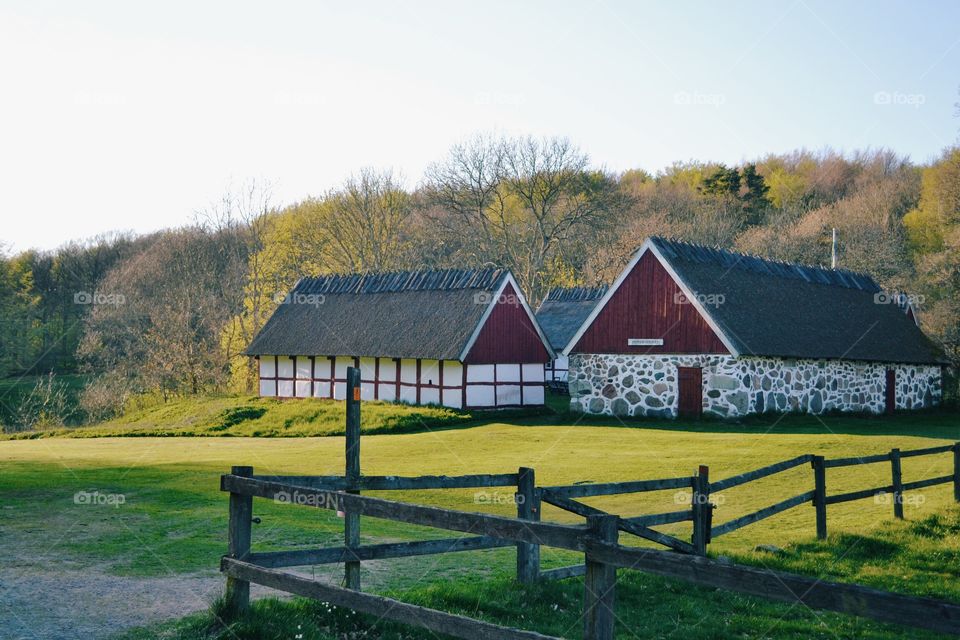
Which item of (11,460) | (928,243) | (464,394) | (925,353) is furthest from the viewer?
(928,243)

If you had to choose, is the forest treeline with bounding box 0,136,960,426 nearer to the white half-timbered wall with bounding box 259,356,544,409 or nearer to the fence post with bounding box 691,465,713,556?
the white half-timbered wall with bounding box 259,356,544,409

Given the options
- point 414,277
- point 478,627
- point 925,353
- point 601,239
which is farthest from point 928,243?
point 478,627

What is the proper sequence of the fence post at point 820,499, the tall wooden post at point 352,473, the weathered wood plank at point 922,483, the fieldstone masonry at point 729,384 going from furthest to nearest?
1. the fieldstone masonry at point 729,384
2. the weathered wood plank at point 922,483
3. the fence post at point 820,499
4. the tall wooden post at point 352,473

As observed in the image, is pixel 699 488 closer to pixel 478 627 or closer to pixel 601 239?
pixel 478 627

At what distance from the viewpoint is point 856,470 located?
19.6 meters

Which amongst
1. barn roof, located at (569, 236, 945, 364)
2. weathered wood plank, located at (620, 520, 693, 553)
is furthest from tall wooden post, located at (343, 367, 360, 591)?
barn roof, located at (569, 236, 945, 364)

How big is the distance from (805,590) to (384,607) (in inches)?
112

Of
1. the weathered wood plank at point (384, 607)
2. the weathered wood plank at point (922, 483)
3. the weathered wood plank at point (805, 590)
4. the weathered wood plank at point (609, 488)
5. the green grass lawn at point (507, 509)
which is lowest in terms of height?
the green grass lawn at point (507, 509)

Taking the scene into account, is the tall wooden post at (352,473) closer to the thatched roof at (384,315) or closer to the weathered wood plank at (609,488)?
the weathered wood plank at (609,488)

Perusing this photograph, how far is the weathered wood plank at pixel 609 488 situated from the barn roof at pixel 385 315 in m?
23.6

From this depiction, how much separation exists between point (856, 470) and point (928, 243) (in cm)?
3719

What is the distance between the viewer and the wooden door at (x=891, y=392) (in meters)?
35.8

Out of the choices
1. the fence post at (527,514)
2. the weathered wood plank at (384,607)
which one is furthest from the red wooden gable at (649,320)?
the weathered wood plank at (384,607)

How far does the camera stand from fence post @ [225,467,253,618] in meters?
6.92
